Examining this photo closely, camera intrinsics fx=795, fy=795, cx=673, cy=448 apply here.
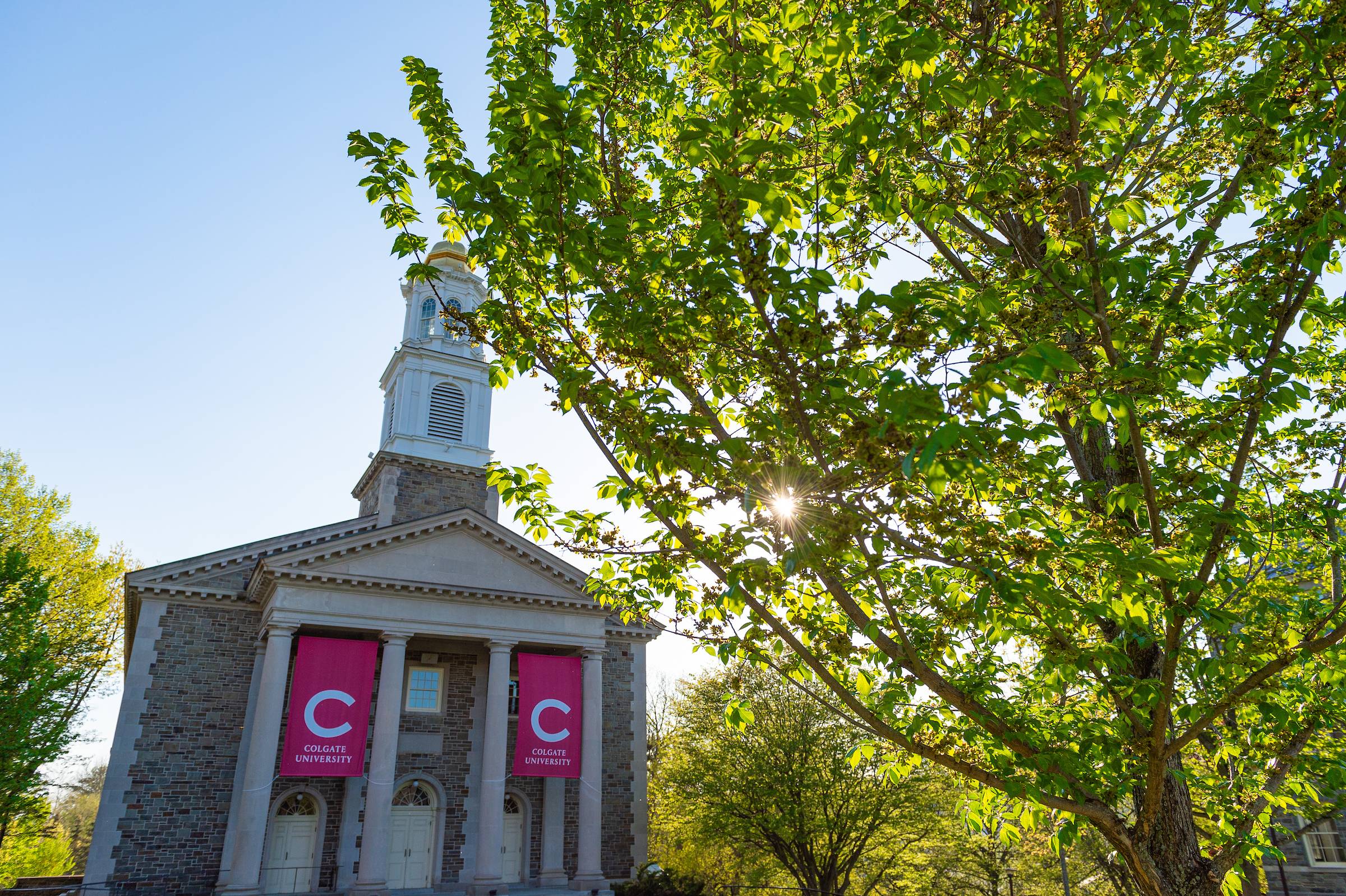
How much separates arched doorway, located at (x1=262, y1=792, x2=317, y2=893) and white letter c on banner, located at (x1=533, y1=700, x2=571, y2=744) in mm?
6510

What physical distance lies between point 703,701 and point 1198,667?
986 inches

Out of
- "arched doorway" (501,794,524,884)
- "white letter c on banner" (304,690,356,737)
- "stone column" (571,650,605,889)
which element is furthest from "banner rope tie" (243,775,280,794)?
"stone column" (571,650,605,889)

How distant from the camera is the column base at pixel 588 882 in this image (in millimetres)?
22609

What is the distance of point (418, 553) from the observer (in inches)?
964

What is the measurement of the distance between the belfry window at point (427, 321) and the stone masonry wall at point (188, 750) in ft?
42.7

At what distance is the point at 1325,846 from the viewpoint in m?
23.5

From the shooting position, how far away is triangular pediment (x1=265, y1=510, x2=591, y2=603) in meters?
22.8

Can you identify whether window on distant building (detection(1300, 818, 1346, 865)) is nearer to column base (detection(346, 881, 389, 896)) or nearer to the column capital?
column base (detection(346, 881, 389, 896))

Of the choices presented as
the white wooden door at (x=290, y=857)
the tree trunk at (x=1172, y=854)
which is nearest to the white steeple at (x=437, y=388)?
the white wooden door at (x=290, y=857)

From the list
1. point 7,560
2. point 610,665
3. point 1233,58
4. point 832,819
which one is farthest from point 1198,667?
point 7,560

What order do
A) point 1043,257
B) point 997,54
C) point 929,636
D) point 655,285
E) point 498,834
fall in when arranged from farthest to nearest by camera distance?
point 498,834 < point 1043,257 < point 929,636 < point 655,285 < point 997,54

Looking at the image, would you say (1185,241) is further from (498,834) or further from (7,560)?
(7,560)

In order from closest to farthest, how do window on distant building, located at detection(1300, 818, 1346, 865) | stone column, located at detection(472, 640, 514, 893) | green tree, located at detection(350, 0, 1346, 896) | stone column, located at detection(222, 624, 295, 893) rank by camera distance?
green tree, located at detection(350, 0, 1346, 896) → stone column, located at detection(222, 624, 295, 893) → stone column, located at detection(472, 640, 514, 893) → window on distant building, located at detection(1300, 818, 1346, 865)

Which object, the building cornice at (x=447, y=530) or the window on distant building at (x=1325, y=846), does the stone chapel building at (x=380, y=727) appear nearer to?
the building cornice at (x=447, y=530)
